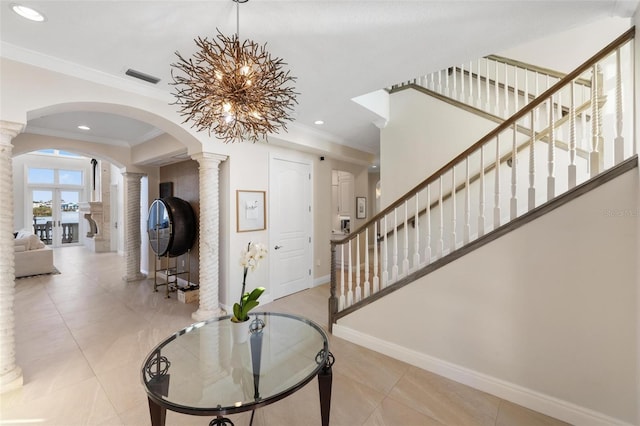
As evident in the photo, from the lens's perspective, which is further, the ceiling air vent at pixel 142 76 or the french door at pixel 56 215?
the french door at pixel 56 215

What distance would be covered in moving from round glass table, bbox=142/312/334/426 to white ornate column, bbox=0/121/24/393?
1.46 m

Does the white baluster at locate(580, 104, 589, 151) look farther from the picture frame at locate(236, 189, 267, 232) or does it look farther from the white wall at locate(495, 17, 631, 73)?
the picture frame at locate(236, 189, 267, 232)

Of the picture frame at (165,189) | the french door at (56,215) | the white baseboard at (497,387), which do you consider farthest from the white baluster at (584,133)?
the french door at (56,215)

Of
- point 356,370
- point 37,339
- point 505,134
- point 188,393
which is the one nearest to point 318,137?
point 505,134

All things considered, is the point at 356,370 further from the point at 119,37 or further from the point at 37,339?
the point at 37,339

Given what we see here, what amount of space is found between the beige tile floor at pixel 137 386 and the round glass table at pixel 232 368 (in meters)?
0.52

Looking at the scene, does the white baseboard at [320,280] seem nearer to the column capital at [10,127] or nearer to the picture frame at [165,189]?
the picture frame at [165,189]

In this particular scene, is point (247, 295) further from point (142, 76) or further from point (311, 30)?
point (142, 76)

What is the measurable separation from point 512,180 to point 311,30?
192 cm

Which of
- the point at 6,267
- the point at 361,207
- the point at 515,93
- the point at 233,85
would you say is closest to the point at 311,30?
the point at 233,85

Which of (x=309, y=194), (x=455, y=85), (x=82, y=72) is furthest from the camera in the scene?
(x=309, y=194)

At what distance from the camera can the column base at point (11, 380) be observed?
210cm

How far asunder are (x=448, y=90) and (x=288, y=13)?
9.19 ft

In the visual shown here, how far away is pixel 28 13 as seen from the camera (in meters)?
1.73
